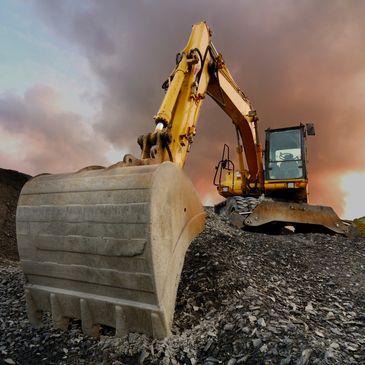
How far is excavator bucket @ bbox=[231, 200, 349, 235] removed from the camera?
901cm

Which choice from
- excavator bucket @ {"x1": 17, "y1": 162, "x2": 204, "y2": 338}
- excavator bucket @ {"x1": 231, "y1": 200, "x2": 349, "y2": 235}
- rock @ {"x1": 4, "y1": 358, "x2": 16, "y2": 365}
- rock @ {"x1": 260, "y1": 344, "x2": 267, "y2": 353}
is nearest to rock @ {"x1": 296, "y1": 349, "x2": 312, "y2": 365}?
rock @ {"x1": 260, "y1": 344, "x2": 267, "y2": 353}

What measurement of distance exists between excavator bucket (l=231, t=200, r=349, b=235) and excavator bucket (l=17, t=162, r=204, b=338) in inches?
224

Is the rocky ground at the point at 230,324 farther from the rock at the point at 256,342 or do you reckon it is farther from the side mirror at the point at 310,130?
the side mirror at the point at 310,130

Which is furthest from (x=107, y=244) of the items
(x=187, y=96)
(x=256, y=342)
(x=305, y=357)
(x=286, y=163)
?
(x=286, y=163)

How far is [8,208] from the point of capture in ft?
31.3

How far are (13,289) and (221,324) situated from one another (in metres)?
2.92

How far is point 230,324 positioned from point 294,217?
628cm

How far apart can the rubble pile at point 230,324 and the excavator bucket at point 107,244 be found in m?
0.22

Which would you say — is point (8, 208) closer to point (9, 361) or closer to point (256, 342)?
point (9, 361)

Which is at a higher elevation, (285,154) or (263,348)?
(285,154)

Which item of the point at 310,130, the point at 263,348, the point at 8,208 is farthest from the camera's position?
the point at 8,208

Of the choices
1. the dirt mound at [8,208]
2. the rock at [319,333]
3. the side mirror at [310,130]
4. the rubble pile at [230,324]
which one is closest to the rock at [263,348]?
the rubble pile at [230,324]

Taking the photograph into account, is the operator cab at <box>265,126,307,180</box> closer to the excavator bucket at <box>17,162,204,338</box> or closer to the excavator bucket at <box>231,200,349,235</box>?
the excavator bucket at <box>231,200,349,235</box>

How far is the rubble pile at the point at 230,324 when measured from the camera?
3021mm
